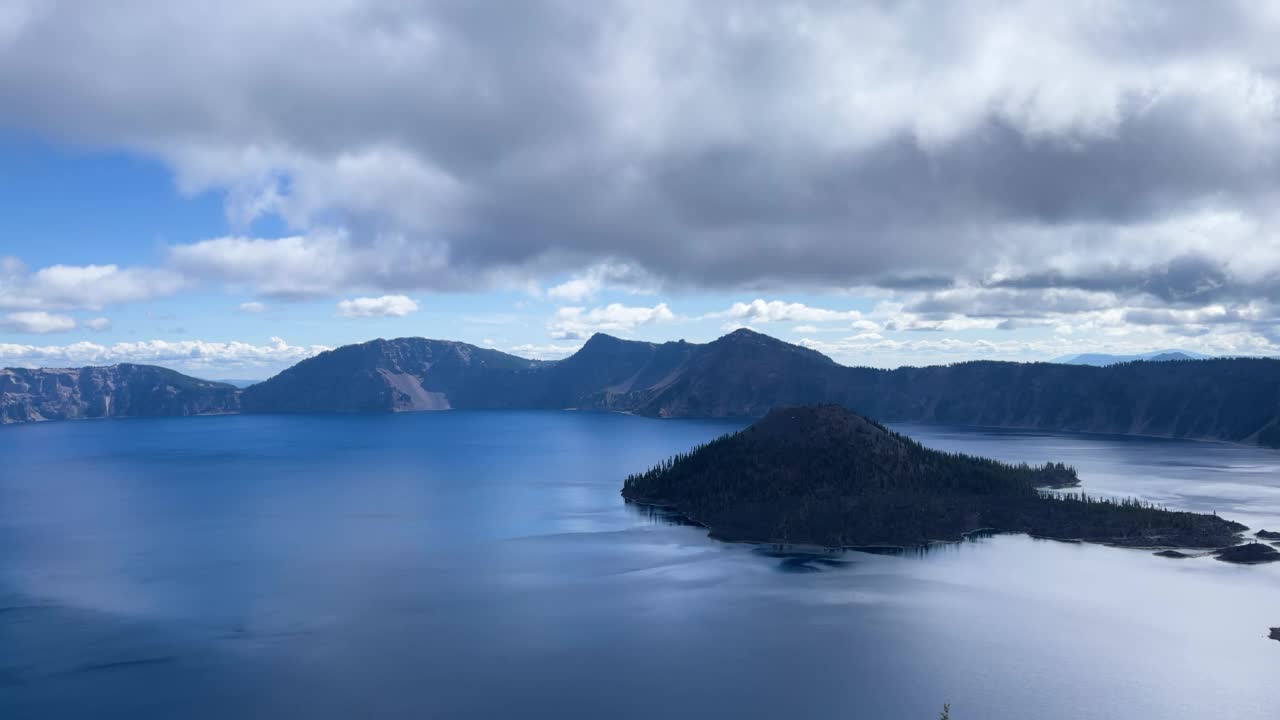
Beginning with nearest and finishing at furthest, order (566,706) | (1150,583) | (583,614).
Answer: (566,706) < (583,614) < (1150,583)

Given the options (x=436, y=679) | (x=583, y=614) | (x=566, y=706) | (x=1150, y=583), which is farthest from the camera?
(x=1150, y=583)

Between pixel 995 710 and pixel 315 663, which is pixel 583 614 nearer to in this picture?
pixel 315 663

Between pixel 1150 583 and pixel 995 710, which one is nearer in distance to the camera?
pixel 995 710

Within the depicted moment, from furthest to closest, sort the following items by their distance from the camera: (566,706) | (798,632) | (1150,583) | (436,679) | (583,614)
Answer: (1150,583), (583,614), (798,632), (436,679), (566,706)

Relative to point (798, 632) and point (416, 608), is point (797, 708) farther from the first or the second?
point (416, 608)

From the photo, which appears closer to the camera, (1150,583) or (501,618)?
(501,618)

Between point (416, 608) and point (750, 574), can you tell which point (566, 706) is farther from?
point (750, 574)

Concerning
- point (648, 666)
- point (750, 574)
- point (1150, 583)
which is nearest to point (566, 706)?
point (648, 666)

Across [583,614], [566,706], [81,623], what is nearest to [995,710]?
[566,706]

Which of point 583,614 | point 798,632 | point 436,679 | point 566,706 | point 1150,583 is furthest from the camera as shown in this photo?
point 1150,583
